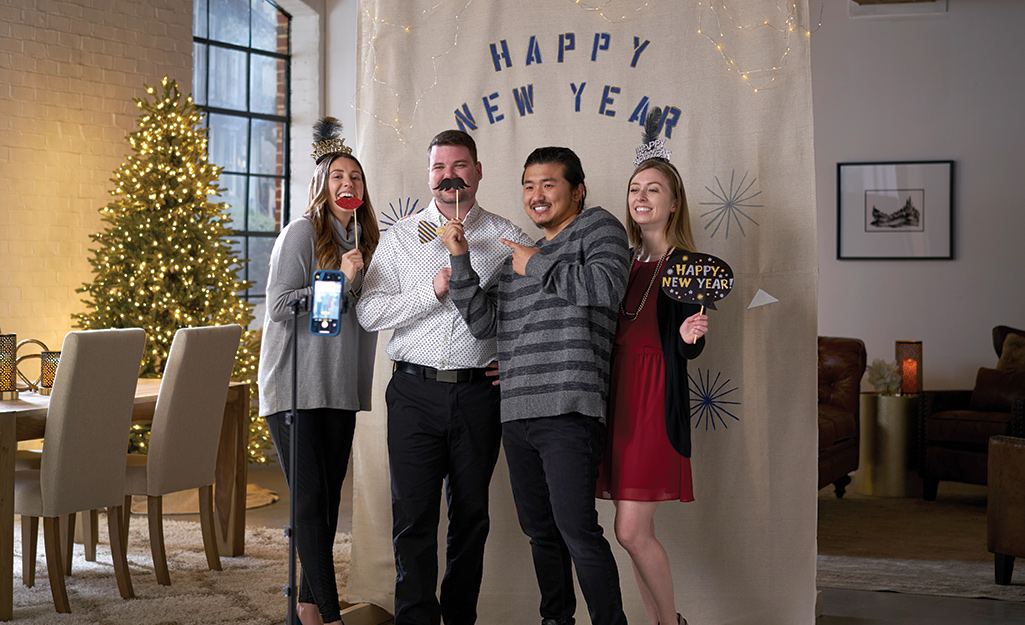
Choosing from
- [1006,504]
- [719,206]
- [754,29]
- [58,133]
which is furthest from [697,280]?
[58,133]

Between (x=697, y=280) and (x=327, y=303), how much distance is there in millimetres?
979

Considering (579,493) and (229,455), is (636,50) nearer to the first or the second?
(579,493)

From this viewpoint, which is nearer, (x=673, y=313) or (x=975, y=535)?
(x=673, y=313)

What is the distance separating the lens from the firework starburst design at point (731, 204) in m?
3.40

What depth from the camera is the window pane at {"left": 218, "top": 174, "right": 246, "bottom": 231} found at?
24.8 feet

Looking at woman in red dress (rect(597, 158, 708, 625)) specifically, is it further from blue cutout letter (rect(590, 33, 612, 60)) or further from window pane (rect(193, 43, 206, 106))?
window pane (rect(193, 43, 206, 106))

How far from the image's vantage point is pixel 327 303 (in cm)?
251

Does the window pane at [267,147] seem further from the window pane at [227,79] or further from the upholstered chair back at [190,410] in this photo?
the upholstered chair back at [190,410]

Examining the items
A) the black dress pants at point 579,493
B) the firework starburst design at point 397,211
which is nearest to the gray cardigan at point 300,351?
the black dress pants at point 579,493

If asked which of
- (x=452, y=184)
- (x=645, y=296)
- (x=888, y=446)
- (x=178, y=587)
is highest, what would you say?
(x=452, y=184)

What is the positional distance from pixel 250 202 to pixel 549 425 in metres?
5.49

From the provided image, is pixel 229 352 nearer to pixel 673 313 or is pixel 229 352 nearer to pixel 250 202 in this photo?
pixel 673 313

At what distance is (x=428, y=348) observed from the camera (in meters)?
2.98

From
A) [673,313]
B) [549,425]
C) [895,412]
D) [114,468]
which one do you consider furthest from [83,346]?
[895,412]
